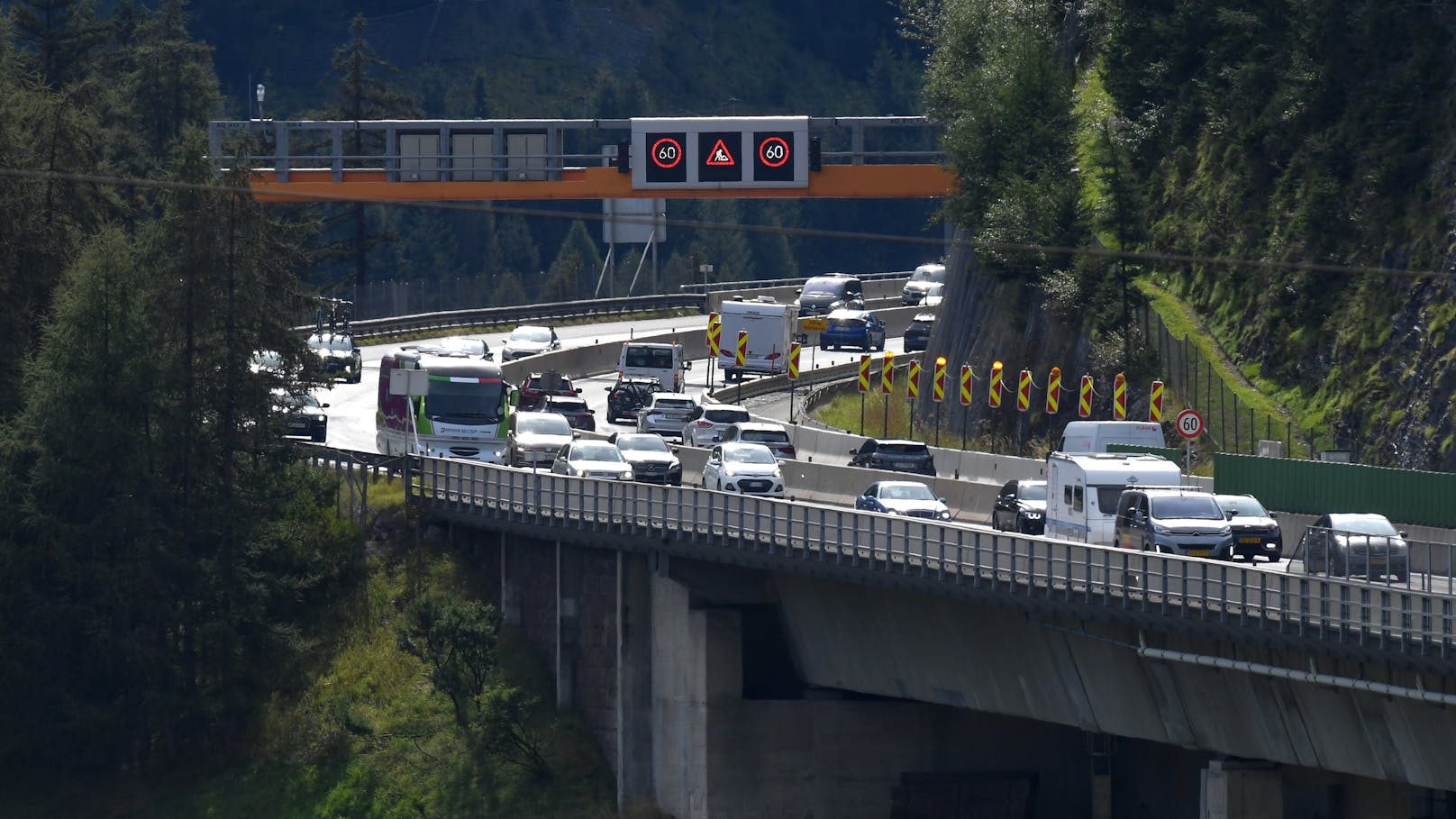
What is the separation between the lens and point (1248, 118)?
65312mm

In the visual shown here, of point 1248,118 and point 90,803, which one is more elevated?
point 1248,118

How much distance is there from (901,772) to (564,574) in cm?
850

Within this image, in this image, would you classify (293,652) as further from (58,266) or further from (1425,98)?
(1425,98)

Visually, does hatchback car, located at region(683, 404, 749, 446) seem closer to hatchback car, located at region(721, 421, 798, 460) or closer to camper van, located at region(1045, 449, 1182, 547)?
hatchback car, located at region(721, 421, 798, 460)

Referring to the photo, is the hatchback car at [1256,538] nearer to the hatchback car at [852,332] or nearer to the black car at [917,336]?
the black car at [917,336]

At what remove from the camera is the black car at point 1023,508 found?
144 ft

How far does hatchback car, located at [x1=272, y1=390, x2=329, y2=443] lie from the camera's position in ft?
174

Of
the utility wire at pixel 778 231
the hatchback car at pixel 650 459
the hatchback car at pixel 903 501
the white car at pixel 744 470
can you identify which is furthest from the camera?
the hatchback car at pixel 650 459

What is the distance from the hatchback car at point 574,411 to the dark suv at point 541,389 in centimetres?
333

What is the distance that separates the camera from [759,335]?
79562 mm

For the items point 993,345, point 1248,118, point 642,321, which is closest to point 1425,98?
point 1248,118

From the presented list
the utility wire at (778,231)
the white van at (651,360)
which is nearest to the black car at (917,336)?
the white van at (651,360)

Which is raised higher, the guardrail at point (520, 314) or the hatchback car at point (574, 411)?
the guardrail at point (520, 314)

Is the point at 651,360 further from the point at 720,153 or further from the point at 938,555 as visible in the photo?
the point at 938,555
